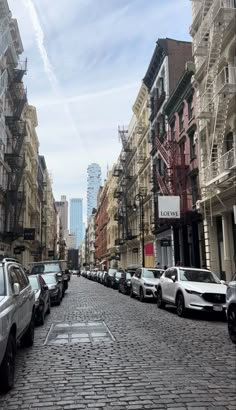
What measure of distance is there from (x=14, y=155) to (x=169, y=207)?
17827 millimetres

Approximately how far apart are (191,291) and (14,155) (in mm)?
29954

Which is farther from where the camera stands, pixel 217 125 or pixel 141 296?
pixel 217 125

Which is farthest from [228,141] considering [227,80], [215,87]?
[227,80]

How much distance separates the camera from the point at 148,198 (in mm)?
46750

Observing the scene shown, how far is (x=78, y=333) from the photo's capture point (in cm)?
1099

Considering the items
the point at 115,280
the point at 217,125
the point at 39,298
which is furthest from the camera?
the point at 115,280

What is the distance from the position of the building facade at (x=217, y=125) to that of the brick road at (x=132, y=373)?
1238cm

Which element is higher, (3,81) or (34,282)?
(3,81)

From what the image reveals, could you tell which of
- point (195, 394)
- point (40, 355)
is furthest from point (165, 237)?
point (195, 394)

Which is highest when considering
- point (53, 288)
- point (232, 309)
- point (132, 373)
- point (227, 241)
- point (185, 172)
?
point (185, 172)

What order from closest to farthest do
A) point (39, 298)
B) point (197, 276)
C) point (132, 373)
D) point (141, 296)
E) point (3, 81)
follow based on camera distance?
point (132, 373)
point (39, 298)
point (197, 276)
point (141, 296)
point (3, 81)

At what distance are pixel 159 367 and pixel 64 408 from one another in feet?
7.81

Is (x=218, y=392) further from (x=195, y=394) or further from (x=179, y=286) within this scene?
(x=179, y=286)

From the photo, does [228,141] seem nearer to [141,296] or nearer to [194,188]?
[194,188]
